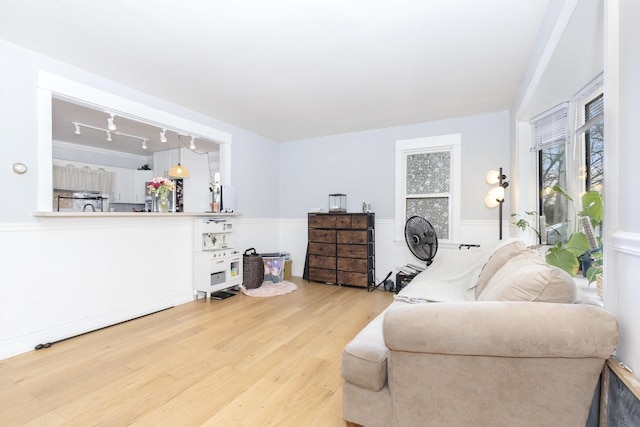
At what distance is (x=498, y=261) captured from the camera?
195cm

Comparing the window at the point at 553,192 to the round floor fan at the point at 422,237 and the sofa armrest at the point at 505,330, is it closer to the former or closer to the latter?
the round floor fan at the point at 422,237

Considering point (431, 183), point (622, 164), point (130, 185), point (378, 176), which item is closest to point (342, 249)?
point (378, 176)

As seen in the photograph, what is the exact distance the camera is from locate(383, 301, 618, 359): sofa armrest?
3.27ft

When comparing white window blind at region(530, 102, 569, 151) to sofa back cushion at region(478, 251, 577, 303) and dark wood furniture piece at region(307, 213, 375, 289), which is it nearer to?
sofa back cushion at region(478, 251, 577, 303)

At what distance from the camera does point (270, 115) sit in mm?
3795

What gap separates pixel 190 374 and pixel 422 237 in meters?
2.69

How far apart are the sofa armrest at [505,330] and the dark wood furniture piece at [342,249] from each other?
118 inches

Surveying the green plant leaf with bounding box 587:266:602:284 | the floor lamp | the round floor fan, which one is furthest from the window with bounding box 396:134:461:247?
the green plant leaf with bounding box 587:266:602:284

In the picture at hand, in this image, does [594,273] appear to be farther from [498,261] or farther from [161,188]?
[161,188]

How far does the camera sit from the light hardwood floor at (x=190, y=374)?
1562 mm

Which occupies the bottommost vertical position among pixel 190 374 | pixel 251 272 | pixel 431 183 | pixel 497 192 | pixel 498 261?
pixel 190 374

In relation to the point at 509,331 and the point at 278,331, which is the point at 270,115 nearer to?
the point at 278,331

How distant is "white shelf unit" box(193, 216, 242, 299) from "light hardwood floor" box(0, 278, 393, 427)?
577 mm

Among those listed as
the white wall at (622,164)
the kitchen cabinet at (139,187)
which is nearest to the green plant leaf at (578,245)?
the white wall at (622,164)
